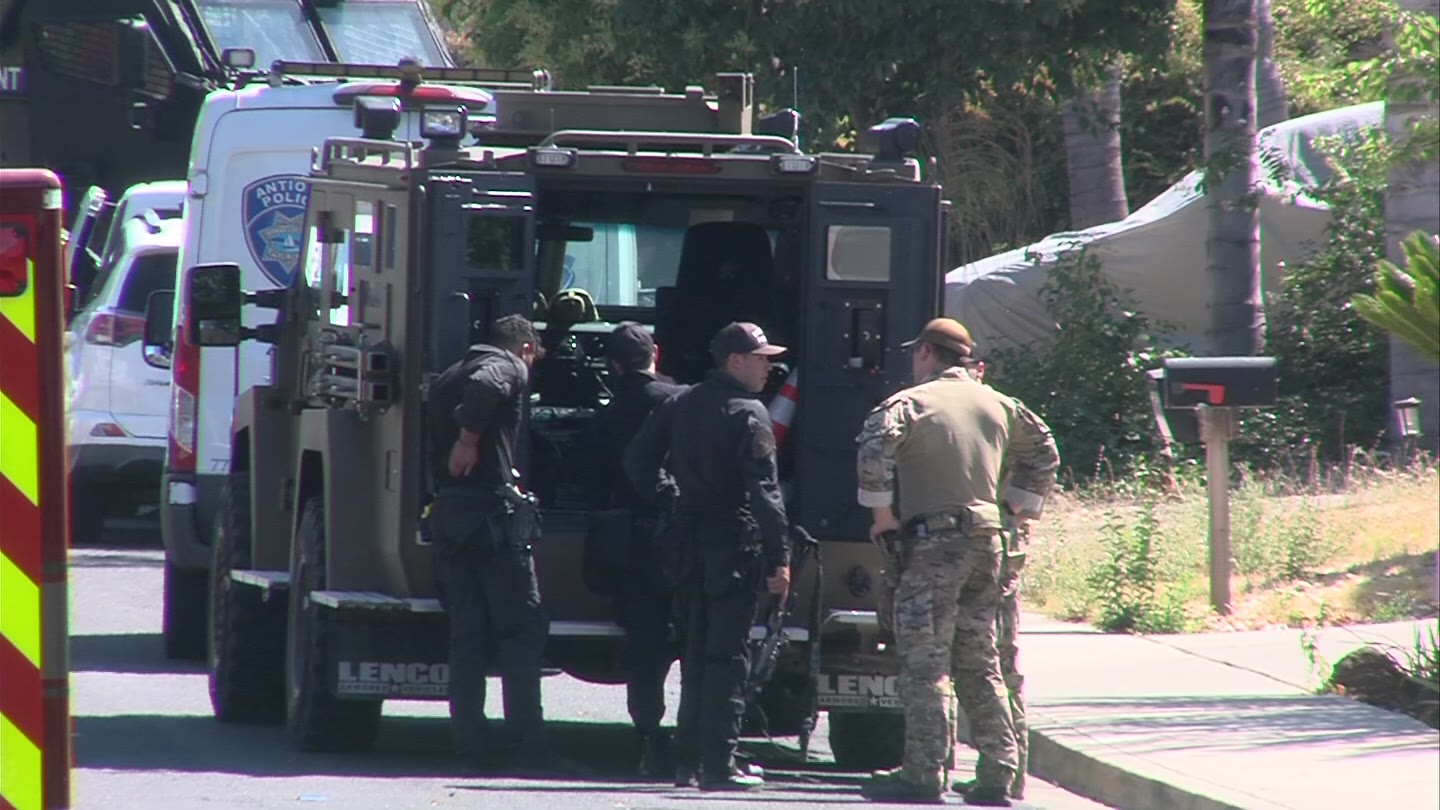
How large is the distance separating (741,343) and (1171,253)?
1100 centimetres

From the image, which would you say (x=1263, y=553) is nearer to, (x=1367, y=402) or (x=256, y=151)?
(x=1367, y=402)

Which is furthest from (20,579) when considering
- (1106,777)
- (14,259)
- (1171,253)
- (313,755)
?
(1171,253)

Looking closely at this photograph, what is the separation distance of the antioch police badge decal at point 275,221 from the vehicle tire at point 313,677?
9.48ft

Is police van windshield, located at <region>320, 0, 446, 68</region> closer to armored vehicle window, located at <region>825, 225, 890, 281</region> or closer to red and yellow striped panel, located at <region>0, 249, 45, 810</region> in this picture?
armored vehicle window, located at <region>825, 225, 890, 281</region>

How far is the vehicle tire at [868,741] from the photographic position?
9.14 m

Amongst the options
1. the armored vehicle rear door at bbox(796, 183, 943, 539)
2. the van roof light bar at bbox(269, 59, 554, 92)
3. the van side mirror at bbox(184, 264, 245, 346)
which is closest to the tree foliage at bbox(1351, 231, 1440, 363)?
the armored vehicle rear door at bbox(796, 183, 943, 539)

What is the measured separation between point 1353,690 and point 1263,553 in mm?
2935

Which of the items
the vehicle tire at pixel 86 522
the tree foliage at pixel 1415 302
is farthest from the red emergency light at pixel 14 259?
the vehicle tire at pixel 86 522

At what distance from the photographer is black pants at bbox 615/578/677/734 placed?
8383 mm

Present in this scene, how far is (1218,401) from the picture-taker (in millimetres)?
11492

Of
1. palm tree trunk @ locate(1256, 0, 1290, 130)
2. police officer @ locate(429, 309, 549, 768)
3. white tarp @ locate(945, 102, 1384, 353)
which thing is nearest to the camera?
police officer @ locate(429, 309, 549, 768)

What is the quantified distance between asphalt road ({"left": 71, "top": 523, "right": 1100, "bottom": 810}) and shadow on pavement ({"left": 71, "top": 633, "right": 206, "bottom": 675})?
0.02m

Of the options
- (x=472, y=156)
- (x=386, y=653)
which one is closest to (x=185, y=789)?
(x=386, y=653)

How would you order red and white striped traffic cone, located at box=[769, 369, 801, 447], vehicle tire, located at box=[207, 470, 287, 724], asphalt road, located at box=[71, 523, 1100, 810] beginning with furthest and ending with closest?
vehicle tire, located at box=[207, 470, 287, 724] → red and white striped traffic cone, located at box=[769, 369, 801, 447] → asphalt road, located at box=[71, 523, 1100, 810]
